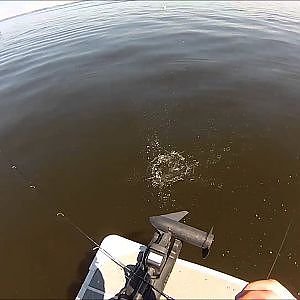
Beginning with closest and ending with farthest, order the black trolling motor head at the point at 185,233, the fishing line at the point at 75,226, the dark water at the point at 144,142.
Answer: the fishing line at the point at 75,226
the black trolling motor head at the point at 185,233
the dark water at the point at 144,142

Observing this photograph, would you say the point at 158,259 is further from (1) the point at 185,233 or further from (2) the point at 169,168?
(2) the point at 169,168

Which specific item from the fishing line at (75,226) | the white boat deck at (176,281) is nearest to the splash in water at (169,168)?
the fishing line at (75,226)

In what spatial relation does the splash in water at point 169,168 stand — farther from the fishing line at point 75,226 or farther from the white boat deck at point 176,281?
the white boat deck at point 176,281

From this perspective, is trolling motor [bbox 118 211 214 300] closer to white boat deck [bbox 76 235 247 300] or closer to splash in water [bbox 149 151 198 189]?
white boat deck [bbox 76 235 247 300]

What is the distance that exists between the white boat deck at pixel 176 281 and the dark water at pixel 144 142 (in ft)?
2.35

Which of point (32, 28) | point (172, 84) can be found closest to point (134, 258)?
point (172, 84)

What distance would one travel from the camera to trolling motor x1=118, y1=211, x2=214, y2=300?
18.6 feet

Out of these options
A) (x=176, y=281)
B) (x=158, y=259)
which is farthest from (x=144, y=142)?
(x=158, y=259)

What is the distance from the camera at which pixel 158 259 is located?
5602mm

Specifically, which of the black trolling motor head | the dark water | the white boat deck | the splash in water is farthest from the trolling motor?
the splash in water

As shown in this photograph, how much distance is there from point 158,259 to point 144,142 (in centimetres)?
644

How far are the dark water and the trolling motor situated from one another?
2119mm

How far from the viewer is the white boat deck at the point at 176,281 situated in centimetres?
694

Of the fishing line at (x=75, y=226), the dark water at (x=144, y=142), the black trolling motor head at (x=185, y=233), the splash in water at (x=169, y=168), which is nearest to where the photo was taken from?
the fishing line at (x=75, y=226)
